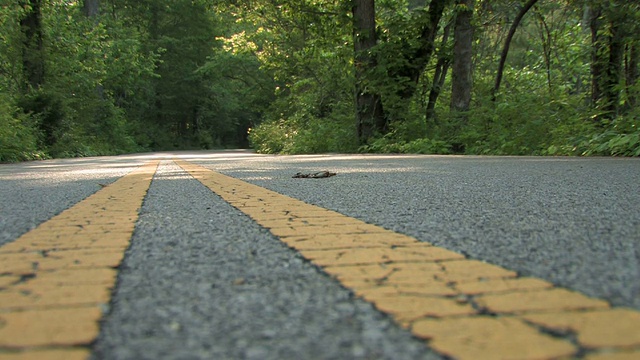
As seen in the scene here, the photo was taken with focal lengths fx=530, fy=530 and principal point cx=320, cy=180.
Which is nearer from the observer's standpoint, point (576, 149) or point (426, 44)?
point (576, 149)

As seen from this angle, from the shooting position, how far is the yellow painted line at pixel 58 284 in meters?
0.95

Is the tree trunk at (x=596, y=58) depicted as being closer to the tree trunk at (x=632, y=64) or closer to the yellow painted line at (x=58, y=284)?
the tree trunk at (x=632, y=64)

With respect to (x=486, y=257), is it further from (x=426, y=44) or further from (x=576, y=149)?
(x=426, y=44)

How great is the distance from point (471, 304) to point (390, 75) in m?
12.8

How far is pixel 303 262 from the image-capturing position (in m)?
1.55

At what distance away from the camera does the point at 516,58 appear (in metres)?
28.8

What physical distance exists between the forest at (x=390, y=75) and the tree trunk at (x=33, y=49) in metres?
0.05

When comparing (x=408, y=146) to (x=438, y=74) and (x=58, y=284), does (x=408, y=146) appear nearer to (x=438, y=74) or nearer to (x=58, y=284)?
(x=438, y=74)

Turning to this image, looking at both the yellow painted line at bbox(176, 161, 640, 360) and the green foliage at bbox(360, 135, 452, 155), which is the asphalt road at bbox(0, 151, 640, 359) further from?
the green foliage at bbox(360, 135, 452, 155)

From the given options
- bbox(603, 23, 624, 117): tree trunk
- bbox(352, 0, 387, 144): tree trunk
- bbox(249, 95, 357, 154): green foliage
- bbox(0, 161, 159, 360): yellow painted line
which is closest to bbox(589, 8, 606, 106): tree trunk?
bbox(603, 23, 624, 117): tree trunk

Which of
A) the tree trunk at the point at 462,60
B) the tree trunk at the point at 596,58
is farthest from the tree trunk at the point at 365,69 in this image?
the tree trunk at the point at 596,58

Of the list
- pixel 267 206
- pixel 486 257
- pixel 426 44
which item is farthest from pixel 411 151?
pixel 486 257

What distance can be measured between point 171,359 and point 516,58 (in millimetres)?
30803

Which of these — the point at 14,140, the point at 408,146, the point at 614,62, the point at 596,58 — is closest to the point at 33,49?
the point at 14,140
